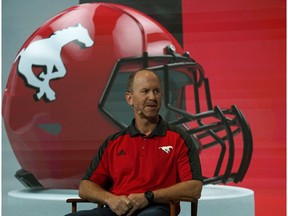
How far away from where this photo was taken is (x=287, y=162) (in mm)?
3529

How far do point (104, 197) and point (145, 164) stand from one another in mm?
216

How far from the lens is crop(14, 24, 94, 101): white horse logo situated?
3.52 meters

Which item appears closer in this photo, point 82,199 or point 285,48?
point 82,199

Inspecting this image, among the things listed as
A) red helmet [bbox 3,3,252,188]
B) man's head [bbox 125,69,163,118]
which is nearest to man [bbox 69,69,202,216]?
man's head [bbox 125,69,163,118]

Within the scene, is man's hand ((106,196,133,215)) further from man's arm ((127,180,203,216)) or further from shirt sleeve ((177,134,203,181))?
shirt sleeve ((177,134,203,181))

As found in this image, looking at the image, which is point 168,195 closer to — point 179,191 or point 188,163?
point 179,191

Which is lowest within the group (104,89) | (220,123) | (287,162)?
(287,162)

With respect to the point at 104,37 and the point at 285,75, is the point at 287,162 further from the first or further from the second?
the point at 104,37

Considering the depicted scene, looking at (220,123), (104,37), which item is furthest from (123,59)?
(220,123)

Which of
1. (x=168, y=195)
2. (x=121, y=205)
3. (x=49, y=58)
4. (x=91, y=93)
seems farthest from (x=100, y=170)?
(x=49, y=58)

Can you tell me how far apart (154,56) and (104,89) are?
0.36 m

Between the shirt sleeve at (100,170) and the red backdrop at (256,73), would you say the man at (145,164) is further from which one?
the red backdrop at (256,73)

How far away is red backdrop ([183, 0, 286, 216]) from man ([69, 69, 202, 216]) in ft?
3.95

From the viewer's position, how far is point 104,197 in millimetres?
2379
